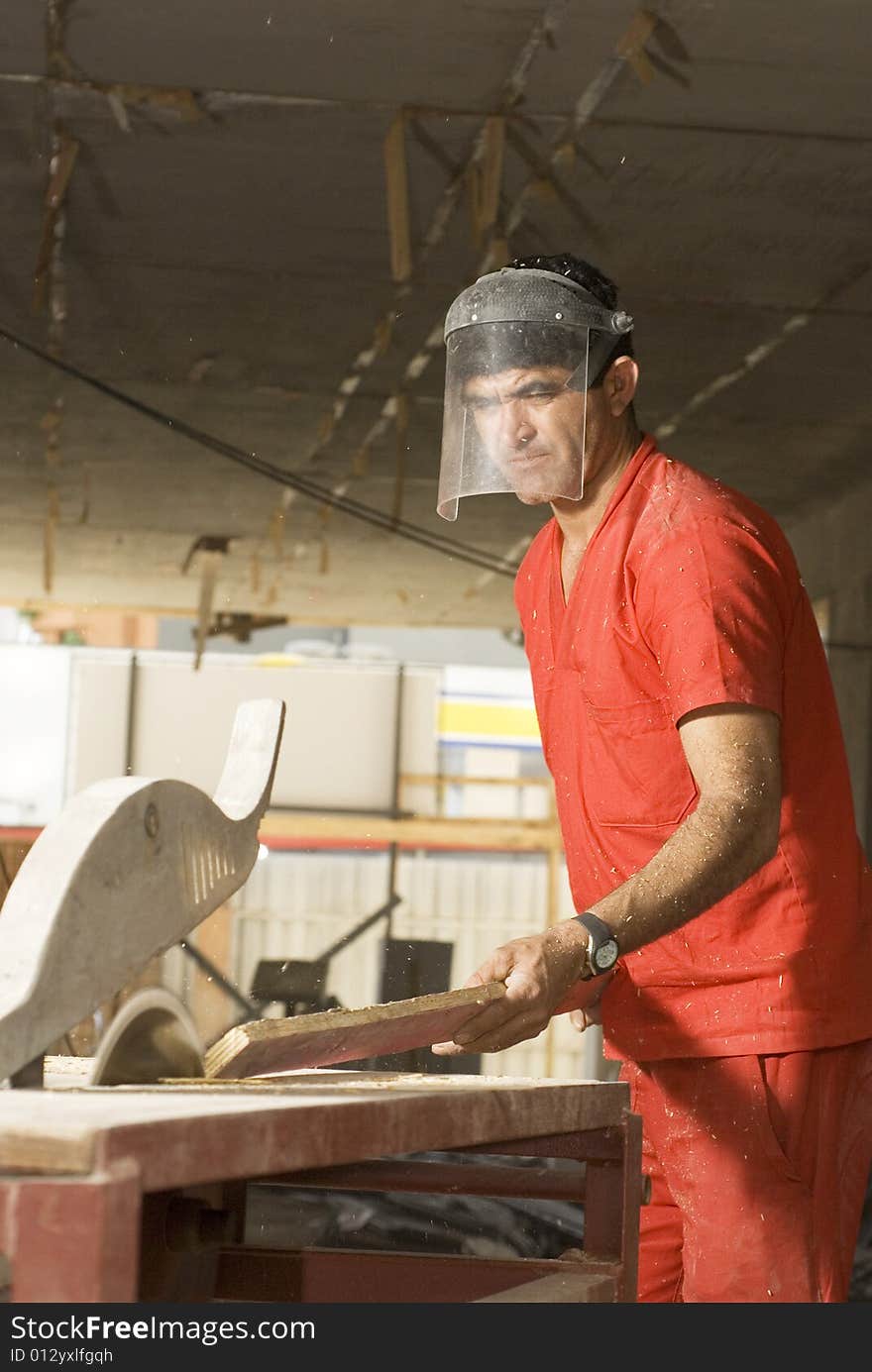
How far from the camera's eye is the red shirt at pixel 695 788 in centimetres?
173

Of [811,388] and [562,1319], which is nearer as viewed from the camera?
[562,1319]

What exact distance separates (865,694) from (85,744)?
3398 millimetres

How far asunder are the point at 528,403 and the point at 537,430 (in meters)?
0.03

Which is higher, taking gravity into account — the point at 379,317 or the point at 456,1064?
the point at 379,317

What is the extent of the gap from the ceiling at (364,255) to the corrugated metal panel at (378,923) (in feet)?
4.30

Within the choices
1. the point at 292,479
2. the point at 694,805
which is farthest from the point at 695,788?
the point at 292,479

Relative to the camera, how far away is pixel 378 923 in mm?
7809

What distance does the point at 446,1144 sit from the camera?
1220 mm

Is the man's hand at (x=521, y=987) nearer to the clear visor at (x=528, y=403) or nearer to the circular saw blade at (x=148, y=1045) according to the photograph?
the circular saw blade at (x=148, y=1045)

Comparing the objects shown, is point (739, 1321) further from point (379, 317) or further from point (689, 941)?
point (379, 317)

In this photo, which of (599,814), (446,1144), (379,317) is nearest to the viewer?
(446,1144)

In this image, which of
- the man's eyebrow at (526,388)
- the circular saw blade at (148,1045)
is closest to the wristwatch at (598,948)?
the circular saw blade at (148,1045)

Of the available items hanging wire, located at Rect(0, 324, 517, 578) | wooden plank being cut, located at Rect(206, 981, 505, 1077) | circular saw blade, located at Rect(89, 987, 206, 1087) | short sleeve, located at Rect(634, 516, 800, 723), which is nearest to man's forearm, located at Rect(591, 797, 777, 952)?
short sleeve, located at Rect(634, 516, 800, 723)

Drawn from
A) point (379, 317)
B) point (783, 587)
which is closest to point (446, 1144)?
point (783, 587)
